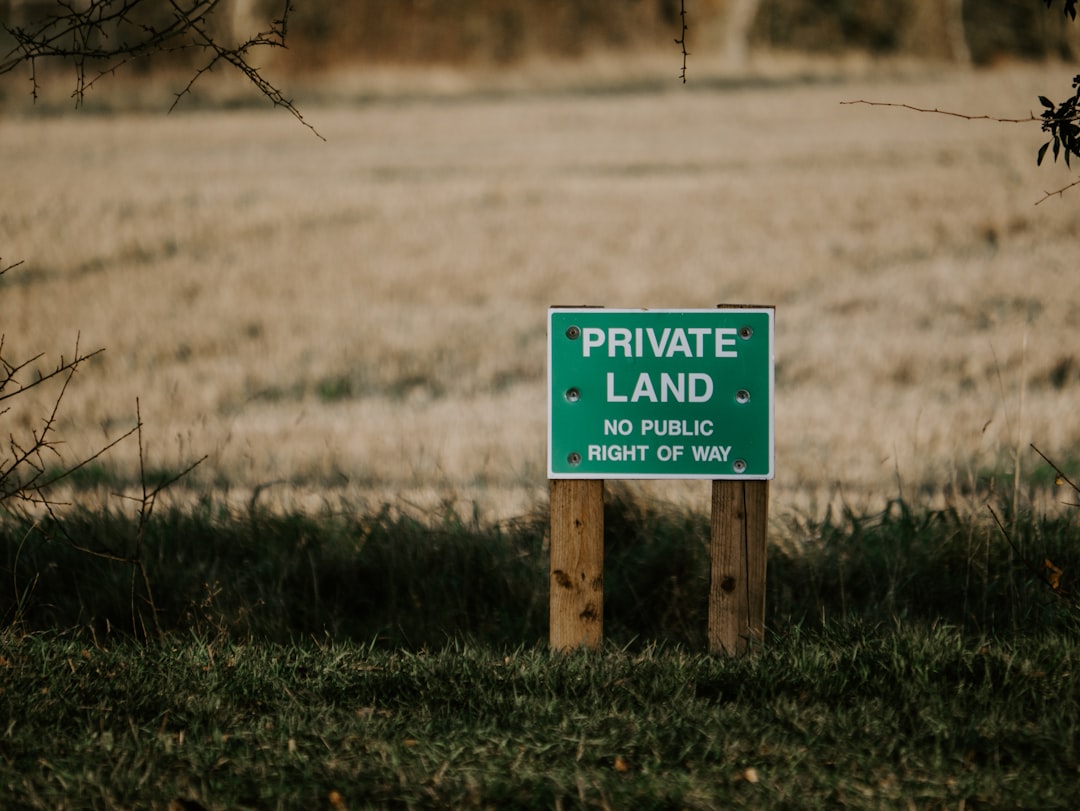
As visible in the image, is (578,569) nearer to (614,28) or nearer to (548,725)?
(548,725)

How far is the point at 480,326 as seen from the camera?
1206 cm

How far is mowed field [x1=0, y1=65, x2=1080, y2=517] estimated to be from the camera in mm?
7664

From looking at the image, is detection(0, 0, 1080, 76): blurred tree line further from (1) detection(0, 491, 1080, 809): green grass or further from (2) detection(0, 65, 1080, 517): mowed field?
(1) detection(0, 491, 1080, 809): green grass

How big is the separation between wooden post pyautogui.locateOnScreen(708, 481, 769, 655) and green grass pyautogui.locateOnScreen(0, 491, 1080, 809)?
0.15 meters

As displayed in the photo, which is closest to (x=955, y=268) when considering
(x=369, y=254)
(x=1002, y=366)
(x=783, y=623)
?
(x=1002, y=366)

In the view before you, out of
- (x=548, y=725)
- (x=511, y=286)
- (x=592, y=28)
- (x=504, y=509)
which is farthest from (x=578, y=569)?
(x=592, y=28)

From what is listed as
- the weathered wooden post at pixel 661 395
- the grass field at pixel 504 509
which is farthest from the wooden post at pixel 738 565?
the grass field at pixel 504 509

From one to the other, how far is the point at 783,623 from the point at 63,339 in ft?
29.8

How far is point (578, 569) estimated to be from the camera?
4.22 meters

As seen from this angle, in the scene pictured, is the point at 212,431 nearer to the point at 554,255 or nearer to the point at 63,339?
the point at 63,339

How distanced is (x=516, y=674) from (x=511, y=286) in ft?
32.8

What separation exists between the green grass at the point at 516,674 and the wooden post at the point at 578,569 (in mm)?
155

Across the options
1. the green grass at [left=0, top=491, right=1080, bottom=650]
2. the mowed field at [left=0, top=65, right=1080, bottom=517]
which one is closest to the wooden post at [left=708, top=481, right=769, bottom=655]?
the green grass at [left=0, top=491, right=1080, bottom=650]

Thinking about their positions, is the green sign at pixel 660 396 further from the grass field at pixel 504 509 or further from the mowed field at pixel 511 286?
the mowed field at pixel 511 286
